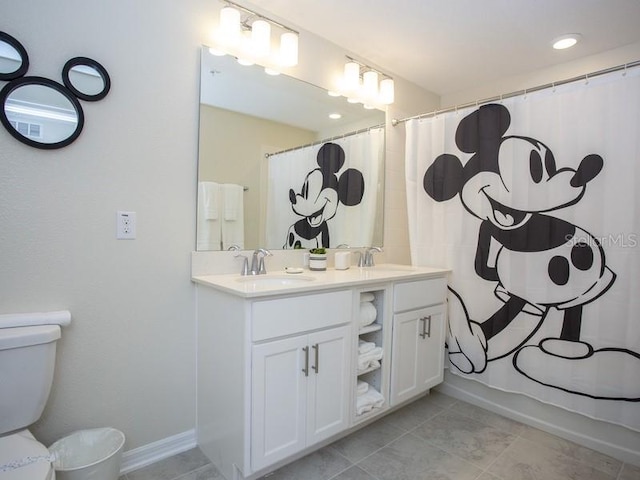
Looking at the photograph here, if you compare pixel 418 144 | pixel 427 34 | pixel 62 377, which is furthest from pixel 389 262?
pixel 62 377

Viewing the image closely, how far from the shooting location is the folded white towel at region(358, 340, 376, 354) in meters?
1.82

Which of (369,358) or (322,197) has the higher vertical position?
(322,197)

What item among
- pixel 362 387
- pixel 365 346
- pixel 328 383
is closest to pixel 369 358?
pixel 365 346

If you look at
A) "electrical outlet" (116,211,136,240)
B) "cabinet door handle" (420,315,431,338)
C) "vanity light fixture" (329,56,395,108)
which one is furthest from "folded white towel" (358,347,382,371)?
"vanity light fixture" (329,56,395,108)

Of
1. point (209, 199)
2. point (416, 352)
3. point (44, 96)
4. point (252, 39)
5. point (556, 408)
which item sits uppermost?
point (252, 39)

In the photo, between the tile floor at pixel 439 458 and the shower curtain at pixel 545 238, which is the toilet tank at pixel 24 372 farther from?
the shower curtain at pixel 545 238

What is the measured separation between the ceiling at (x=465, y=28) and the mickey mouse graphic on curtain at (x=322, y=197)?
699 mm

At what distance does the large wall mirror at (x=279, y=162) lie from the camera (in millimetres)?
1755

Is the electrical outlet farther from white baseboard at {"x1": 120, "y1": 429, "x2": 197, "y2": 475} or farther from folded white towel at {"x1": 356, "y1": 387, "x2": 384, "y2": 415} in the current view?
folded white towel at {"x1": 356, "y1": 387, "x2": 384, "y2": 415}

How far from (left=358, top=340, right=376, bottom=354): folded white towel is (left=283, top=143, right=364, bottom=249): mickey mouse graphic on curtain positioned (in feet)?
2.21

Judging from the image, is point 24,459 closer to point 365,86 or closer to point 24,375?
point 24,375

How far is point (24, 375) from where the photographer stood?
47.2 inches

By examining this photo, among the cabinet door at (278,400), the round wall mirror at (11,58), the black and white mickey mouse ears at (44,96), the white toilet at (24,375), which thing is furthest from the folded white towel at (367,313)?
the round wall mirror at (11,58)

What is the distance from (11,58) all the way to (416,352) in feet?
7.49
